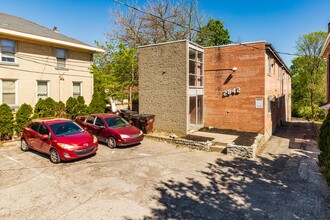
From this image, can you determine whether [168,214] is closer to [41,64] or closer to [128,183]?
[128,183]

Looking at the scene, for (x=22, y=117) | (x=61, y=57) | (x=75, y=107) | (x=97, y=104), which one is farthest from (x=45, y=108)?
(x=61, y=57)

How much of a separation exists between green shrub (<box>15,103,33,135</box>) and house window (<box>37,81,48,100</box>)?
1.92 metres

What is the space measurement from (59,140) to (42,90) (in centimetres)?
834

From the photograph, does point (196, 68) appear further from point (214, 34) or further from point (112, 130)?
point (214, 34)

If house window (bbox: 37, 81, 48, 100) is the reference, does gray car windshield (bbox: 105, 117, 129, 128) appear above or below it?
below

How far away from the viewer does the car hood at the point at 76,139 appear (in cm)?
916

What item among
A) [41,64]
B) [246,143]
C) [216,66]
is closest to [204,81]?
[216,66]

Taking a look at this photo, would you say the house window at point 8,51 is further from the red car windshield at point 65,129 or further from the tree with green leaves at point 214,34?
the tree with green leaves at point 214,34

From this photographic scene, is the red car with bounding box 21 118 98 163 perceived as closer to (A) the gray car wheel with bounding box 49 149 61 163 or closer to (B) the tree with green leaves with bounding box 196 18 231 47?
(A) the gray car wheel with bounding box 49 149 61 163

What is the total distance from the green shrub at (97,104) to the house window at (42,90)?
10.9ft

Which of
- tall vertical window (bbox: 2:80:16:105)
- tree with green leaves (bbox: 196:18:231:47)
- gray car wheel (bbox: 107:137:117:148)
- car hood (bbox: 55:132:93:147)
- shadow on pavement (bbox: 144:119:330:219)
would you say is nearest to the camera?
shadow on pavement (bbox: 144:119:330:219)

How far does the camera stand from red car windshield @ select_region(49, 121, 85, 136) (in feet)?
31.7

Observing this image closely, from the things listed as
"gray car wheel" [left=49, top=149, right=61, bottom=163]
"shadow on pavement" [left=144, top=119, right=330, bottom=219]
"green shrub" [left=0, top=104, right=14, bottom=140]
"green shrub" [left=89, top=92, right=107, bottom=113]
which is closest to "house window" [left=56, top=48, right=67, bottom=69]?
"green shrub" [left=89, top=92, right=107, bottom=113]

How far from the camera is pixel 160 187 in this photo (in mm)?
7348
